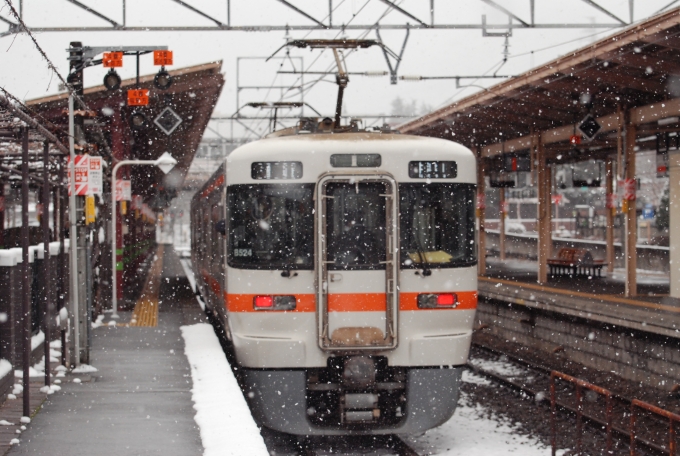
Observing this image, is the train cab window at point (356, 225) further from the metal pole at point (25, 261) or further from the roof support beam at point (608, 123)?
the roof support beam at point (608, 123)

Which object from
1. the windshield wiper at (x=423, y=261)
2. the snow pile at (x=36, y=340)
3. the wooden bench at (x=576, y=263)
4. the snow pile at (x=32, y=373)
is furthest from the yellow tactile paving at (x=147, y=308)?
the wooden bench at (x=576, y=263)

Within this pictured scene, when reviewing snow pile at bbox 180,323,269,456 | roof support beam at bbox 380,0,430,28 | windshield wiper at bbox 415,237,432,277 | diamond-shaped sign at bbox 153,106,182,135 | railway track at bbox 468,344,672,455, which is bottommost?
railway track at bbox 468,344,672,455

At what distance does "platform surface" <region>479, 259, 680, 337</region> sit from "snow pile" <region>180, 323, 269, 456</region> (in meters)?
5.45

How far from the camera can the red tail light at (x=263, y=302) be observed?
7926 millimetres

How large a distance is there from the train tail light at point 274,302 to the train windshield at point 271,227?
0.28m

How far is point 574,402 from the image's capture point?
1066cm

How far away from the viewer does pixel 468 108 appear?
16844mm

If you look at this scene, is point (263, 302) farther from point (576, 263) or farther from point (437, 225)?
point (576, 263)

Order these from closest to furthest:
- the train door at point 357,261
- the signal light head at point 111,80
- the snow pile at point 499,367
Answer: the train door at point 357,261 → the signal light head at point 111,80 → the snow pile at point 499,367

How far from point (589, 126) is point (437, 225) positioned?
8160mm

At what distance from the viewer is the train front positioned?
309 inches

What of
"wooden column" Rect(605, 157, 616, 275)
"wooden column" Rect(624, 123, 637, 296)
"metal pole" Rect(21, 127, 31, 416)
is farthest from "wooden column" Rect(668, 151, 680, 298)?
"metal pole" Rect(21, 127, 31, 416)

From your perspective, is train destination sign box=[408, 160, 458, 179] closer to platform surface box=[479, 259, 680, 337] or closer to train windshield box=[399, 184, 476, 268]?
train windshield box=[399, 184, 476, 268]

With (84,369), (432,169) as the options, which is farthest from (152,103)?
(432,169)
